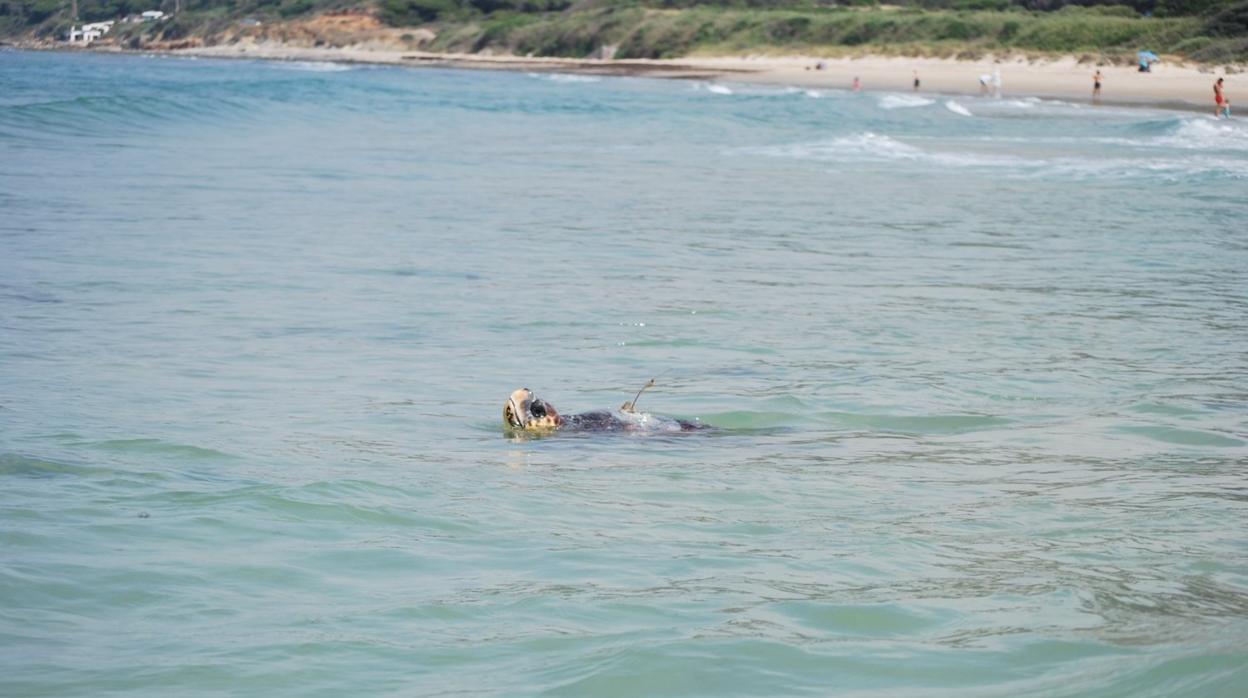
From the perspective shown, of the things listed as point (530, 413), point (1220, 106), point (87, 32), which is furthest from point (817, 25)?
point (87, 32)

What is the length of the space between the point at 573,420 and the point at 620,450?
0.49 meters

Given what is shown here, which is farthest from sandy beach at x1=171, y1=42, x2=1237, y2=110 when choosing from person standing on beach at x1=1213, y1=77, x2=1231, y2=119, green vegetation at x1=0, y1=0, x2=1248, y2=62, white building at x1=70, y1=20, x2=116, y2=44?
white building at x1=70, y1=20, x2=116, y2=44

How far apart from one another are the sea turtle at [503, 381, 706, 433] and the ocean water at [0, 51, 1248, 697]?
0.11 m

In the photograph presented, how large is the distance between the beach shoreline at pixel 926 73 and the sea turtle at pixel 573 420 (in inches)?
1469

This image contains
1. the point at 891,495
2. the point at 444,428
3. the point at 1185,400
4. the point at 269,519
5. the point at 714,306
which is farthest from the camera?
the point at 714,306

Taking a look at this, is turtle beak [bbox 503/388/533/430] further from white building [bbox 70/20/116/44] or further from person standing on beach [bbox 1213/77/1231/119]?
white building [bbox 70/20/116/44]

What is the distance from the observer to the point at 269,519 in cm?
571

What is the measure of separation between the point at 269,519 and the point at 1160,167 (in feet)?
71.2

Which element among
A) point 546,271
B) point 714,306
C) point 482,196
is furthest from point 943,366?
point 482,196

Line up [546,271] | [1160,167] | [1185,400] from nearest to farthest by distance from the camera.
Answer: [1185,400] → [546,271] → [1160,167]

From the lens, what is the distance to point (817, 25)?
7569 cm

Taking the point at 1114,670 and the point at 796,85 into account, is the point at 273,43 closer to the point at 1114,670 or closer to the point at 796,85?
the point at 796,85

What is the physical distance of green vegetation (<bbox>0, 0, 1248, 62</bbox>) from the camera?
5816 centimetres

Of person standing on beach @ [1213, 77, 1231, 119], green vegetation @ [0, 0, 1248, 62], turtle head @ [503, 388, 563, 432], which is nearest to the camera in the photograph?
turtle head @ [503, 388, 563, 432]
